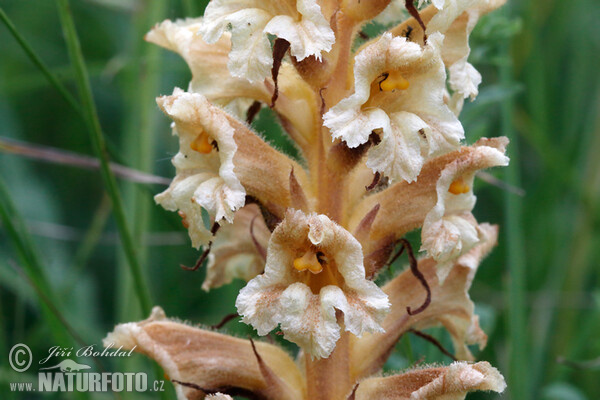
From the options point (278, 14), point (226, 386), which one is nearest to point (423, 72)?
point (278, 14)

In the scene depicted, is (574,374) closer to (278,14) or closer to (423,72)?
(423,72)

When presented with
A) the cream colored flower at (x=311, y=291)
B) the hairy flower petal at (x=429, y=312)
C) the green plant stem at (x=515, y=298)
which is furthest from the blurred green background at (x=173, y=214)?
the cream colored flower at (x=311, y=291)

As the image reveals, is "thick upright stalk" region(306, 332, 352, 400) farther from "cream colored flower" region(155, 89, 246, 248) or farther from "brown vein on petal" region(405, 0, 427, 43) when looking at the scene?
"brown vein on petal" region(405, 0, 427, 43)

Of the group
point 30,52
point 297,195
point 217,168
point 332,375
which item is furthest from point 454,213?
point 30,52

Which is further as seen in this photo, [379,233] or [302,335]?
[379,233]

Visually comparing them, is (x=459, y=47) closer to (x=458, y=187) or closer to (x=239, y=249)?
(x=458, y=187)

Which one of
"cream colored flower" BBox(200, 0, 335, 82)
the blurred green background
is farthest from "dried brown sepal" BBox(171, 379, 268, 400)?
"cream colored flower" BBox(200, 0, 335, 82)
